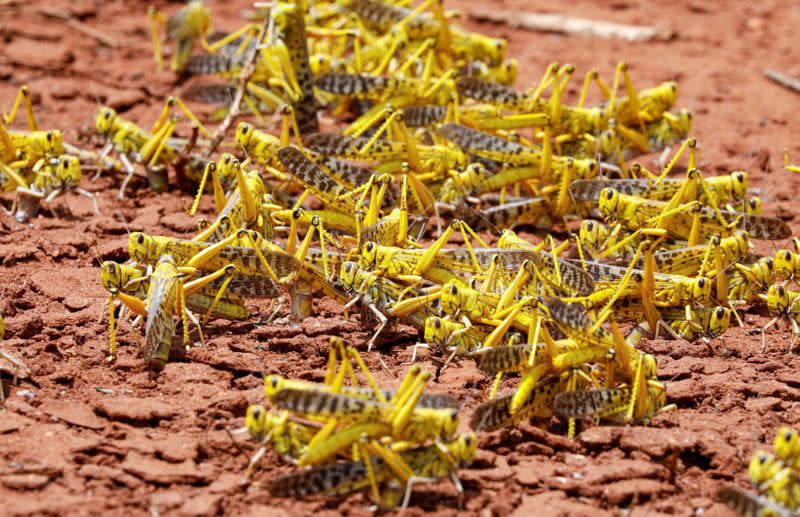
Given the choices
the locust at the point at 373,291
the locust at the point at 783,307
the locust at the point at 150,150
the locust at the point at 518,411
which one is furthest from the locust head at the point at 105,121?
the locust at the point at 783,307

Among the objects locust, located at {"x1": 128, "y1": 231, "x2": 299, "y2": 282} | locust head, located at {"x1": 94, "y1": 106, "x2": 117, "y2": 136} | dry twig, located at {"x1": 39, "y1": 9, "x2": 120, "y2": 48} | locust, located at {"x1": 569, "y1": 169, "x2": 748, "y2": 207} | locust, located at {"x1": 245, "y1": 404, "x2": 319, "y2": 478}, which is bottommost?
locust, located at {"x1": 245, "y1": 404, "x2": 319, "y2": 478}

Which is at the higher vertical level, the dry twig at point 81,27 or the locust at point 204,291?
the dry twig at point 81,27

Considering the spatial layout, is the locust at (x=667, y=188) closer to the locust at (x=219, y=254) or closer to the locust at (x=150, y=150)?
the locust at (x=219, y=254)

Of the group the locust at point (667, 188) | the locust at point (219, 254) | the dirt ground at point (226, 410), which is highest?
the locust at point (667, 188)

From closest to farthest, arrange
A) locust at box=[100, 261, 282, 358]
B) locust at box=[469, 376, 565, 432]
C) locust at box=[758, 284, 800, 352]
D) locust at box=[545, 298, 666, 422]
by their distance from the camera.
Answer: locust at box=[469, 376, 565, 432]
locust at box=[545, 298, 666, 422]
locust at box=[100, 261, 282, 358]
locust at box=[758, 284, 800, 352]

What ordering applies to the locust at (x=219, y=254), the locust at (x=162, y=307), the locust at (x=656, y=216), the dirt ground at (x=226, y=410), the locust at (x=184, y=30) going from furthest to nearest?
the locust at (x=184, y=30)
the locust at (x=656, y=216)
the locust at (x=219, y=254)
the locust at (x=162, y=307)
the dirt ground at (x=226, y=410)

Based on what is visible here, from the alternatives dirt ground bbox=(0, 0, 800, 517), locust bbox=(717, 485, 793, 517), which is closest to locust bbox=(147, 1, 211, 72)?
dirt ground bbox=(0, 0, 800, 517)

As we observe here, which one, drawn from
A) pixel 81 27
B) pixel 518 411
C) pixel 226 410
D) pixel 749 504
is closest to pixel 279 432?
pixel 226 410

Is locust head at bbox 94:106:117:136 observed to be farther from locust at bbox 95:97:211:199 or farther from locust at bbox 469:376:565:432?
locust at bbox 469:376:565:432

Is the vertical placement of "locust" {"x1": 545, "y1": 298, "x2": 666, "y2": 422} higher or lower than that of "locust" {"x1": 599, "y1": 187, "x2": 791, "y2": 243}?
lower

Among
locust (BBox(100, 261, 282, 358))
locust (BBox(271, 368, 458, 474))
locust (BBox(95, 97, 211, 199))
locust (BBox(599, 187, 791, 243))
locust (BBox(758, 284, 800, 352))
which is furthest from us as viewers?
locust (BBox(95, 97, 211, 199))

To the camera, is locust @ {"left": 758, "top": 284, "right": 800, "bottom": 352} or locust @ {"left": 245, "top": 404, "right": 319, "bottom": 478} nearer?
locust @ {"left": 245, "top": 404, "right": 319, "bottom": 478}

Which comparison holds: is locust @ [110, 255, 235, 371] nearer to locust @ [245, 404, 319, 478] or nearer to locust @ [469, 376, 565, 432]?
locust @ [245, 404, 319, 478]

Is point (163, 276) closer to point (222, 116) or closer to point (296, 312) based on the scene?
point (296, 312)
